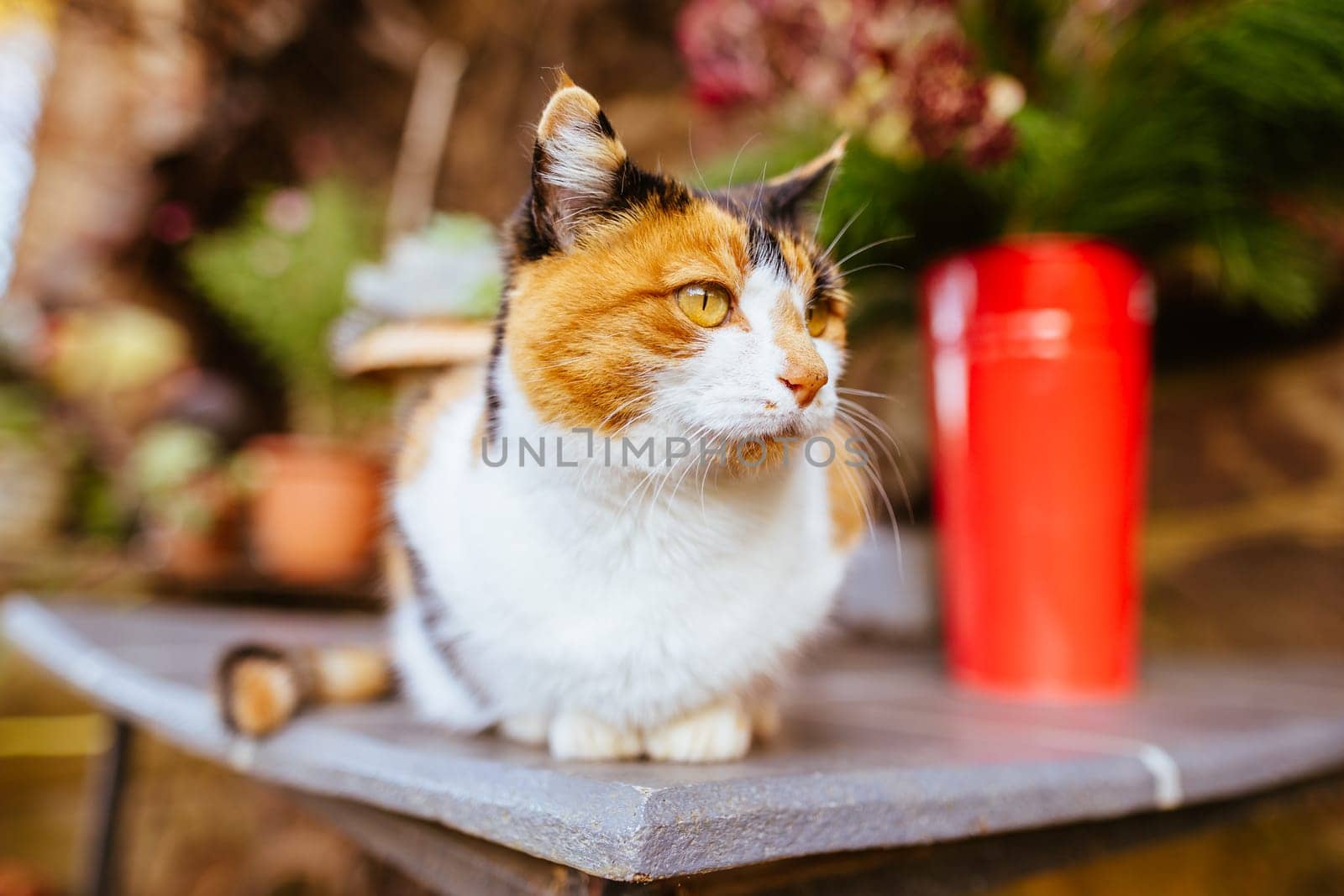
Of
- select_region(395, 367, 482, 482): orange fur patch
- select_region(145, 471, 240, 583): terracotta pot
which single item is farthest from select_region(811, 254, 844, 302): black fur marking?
select_region(145, 471, 240, 583): terracotta pot

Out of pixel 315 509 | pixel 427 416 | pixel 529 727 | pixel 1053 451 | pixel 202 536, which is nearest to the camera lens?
pixel 529 727

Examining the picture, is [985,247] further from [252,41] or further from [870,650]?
[252,41]

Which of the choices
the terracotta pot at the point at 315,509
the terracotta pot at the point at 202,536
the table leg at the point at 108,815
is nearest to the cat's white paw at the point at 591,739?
the table leg at the point at 108,815

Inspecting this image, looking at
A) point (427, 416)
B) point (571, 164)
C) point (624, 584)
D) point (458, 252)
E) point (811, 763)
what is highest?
point (458, 252)

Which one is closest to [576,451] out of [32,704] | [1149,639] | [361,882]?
[1149,639]

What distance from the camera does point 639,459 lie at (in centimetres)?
44

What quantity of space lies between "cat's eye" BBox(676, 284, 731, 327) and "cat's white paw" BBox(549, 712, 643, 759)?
0.25 meters

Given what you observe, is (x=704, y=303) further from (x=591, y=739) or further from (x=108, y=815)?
(x=108, y=815)

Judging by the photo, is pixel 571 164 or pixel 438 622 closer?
pixel 571 164

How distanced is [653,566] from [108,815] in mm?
1050

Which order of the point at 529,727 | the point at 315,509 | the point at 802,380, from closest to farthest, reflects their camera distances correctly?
the point at 802,380, the point at 529,727, the point at 315,509

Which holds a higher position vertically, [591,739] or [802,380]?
[802,380]

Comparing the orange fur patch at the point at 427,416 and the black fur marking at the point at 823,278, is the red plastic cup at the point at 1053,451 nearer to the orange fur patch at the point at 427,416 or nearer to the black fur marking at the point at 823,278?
the black fur marking at the point at 823,278

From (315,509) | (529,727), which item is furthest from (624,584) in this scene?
(315,509)
